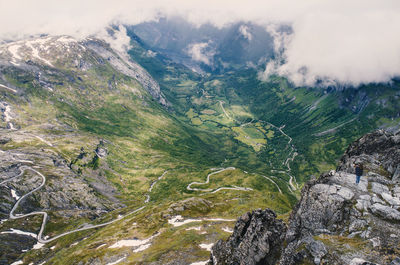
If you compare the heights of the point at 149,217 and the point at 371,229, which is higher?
the point at 371,229

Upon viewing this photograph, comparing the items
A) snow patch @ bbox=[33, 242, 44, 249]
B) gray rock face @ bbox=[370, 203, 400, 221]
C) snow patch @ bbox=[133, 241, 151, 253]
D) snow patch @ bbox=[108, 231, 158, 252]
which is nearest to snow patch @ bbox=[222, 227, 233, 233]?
snow patch @ bbox=[133, 241, 151, 253]

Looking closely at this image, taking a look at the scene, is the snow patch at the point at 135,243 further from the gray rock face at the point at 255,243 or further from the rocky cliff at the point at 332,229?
the gray rock face at the point at 255,243

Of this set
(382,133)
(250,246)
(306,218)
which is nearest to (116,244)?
(250,246)

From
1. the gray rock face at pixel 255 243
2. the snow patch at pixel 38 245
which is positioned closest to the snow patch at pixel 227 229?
the gray rock face at pixel 255 243

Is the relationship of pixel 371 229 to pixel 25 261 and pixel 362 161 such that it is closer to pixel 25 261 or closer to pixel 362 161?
pixel 362 161

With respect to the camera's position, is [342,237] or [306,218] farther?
[306,218]

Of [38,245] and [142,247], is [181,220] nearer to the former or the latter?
[142,247]

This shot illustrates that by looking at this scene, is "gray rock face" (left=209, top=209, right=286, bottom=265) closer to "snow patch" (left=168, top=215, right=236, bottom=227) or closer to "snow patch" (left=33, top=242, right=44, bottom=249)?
"snow patch" (left=168, top=215, right=236, bottom=227)

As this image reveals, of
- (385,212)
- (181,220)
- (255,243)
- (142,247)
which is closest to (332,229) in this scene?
(385,212)
